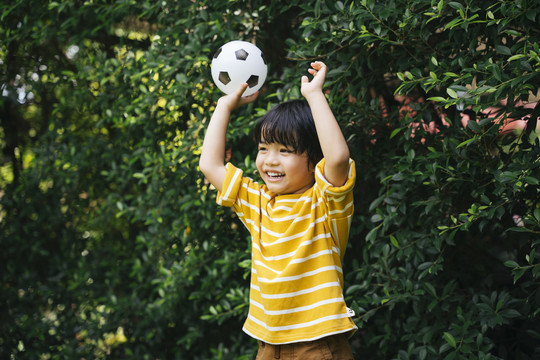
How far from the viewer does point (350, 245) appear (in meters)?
2.85

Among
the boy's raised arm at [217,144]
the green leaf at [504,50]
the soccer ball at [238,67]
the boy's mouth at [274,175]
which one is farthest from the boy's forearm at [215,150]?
the green leaf at [504,50]

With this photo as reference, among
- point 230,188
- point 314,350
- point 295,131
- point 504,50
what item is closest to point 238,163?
point 230,188

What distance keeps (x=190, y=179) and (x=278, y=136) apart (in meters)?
1.26

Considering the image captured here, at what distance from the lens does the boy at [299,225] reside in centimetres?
199

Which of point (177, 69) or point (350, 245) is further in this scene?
point (177, 69)

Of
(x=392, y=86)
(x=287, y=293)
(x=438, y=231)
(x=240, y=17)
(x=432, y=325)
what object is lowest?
(x=432, y=325)

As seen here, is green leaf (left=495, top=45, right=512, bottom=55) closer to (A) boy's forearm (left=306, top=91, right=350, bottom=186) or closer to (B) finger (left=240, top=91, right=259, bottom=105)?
(A) boy's forearm (left=306, top=91, right=350, bottom=186)

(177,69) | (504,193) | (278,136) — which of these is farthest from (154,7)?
(504,193)

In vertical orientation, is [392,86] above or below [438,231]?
above

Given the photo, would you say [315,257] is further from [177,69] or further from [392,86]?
[177,69]

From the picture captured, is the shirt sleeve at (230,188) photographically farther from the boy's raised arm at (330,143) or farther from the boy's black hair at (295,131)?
the boy's raised arm at (330,143)

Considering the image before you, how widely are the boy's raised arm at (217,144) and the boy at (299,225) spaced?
48 mm

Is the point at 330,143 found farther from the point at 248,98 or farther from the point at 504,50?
the point at 504,50

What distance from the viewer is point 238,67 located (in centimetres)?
234
